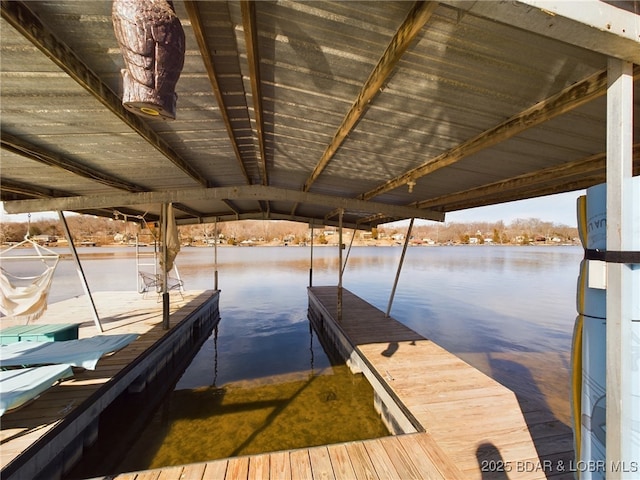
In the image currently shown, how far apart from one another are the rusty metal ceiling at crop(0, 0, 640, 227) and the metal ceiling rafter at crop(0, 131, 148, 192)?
2 centimetres

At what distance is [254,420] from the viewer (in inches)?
192

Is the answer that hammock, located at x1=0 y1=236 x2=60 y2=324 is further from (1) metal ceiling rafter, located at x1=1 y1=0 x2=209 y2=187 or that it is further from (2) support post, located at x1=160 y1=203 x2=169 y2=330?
(1) metal ceiling rafter, located at x1=1 y1=0 x2=209 y2=187

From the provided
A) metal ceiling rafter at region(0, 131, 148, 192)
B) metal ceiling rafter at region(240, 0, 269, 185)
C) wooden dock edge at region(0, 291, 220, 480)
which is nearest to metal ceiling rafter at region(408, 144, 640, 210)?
metal ceiling rafter at region(240, 0, 269, 185)

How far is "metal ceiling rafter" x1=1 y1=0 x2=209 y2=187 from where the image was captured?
5.31 ft


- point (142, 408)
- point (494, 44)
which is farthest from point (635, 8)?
point (142, 408)

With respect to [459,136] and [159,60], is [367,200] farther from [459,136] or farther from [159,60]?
[159,60]

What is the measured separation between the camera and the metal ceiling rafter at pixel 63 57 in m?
1.62

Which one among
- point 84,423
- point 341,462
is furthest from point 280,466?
point 84,423

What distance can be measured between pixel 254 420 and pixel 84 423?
7.97 ft

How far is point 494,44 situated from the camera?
1.78 metres

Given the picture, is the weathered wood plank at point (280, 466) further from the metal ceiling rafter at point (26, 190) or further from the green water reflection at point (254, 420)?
the metal ceiling rafter at point (26, 190)

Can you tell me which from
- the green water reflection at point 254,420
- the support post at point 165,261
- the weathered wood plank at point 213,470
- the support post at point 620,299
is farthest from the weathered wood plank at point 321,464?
the support post at point 165,261

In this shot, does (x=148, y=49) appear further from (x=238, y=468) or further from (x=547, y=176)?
(x=547, y=176)

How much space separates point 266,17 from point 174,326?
7506mm
